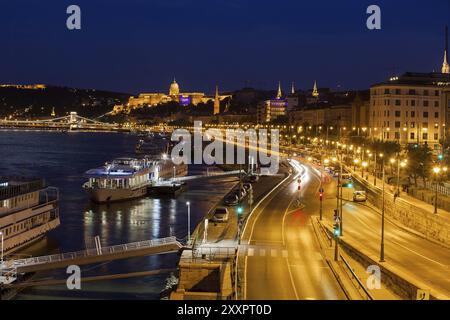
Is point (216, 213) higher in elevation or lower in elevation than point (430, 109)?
lower

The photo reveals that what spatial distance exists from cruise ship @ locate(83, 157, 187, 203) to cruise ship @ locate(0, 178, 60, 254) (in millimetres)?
8032

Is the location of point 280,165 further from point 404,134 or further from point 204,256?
point 204,256

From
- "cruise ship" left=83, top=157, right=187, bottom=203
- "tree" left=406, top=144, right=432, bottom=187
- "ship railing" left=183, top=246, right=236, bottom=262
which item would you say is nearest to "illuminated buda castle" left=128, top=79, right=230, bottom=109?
"cruise ship" left=83, top=157, right=187, bottom=203

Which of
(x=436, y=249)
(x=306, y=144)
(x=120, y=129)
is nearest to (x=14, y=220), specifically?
(x=436, y=249)

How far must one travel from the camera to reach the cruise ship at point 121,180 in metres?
29.3

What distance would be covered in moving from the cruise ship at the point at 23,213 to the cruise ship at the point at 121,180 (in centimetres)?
803

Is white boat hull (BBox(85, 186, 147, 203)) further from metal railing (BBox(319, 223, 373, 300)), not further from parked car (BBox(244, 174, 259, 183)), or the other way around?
metal railing (BBox(319, 223, 373, 300))

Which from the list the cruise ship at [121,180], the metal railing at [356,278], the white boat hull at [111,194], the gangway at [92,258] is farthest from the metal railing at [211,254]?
the cruise ship at [121,180]

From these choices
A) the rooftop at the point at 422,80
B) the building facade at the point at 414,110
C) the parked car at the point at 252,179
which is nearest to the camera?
the parked car at the point at 252,179

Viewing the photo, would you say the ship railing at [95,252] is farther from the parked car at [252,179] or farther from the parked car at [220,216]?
the parked car at [252,179]

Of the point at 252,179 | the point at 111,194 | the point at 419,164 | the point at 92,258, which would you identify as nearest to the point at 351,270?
the point at 92,258

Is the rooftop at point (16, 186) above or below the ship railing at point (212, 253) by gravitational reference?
above

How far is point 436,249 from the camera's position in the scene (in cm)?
1391

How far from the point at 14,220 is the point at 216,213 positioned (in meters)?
5.42
